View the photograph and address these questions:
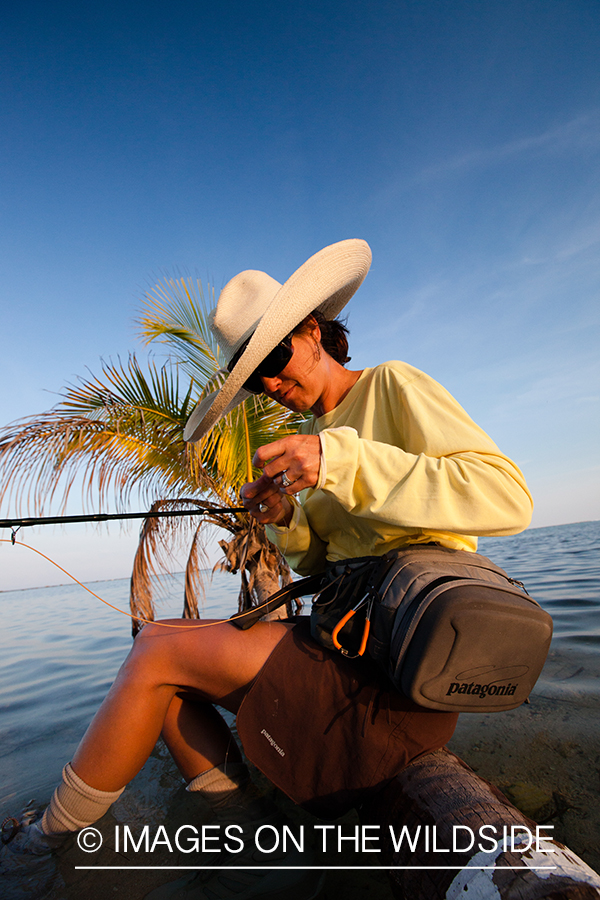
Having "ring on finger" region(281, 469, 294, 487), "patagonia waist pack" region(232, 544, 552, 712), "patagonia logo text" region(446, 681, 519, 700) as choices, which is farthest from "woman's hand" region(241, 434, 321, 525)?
"patagonia logo text" region(446, 681, 519, 700)

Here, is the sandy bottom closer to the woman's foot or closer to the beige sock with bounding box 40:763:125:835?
the woman's foot

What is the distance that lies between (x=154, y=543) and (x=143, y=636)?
12.7 ft

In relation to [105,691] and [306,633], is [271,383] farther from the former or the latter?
[105,691]

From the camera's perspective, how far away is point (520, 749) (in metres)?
1.94

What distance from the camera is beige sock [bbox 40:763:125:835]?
4.46 feet

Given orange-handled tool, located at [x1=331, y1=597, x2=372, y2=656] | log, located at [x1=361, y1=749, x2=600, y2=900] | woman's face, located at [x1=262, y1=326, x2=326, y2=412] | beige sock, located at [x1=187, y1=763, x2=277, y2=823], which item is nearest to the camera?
log, located at [x1=361, y1=749, x2=600, y2=900]

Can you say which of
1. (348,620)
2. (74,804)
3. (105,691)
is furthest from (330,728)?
(105,691)

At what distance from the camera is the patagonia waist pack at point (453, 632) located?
0.96 meters

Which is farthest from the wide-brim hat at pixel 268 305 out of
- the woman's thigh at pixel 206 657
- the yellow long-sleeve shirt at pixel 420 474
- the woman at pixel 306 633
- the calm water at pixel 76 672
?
the calm water at pixel 76 672

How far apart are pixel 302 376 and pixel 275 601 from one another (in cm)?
89

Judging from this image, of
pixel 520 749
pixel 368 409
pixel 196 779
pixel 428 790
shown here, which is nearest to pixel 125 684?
pixel 196 779

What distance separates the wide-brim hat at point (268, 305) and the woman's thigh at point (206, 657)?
0.93 m

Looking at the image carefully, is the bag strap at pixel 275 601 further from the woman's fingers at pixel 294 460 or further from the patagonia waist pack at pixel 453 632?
the woman's fingers at pixel 294 460

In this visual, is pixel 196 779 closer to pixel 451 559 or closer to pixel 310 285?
pixel 451 559
